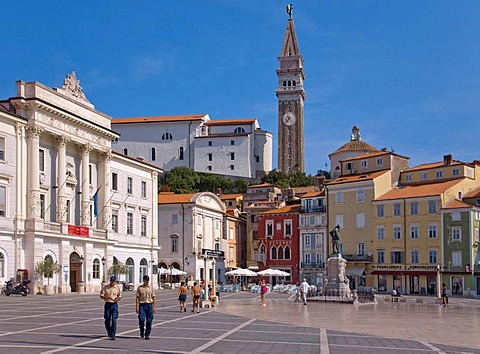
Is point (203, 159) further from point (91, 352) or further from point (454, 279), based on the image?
point (91, 352)

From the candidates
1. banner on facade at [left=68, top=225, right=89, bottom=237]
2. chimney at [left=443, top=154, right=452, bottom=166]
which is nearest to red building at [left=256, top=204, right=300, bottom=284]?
chimney at [left=443, top=154, right=452, bottom=166]

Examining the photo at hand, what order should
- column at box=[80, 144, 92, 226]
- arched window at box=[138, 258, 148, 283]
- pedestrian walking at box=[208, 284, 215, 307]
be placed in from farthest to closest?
arched window at box=[138, 258, 148, 283] < column at box=[80, 144, 92, 226] < pedestrian walking at box=[208, 284, 215, 307]

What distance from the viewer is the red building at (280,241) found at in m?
92.8

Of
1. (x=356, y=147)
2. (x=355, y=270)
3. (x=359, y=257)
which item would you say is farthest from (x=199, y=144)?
(x=355, y=270)

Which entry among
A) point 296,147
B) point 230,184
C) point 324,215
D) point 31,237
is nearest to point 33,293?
point 31,237

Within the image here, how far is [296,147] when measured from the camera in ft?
574

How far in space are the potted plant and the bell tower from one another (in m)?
119

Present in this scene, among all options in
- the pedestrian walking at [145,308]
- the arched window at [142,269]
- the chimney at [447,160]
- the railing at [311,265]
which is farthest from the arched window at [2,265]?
the chimney at [447,160]

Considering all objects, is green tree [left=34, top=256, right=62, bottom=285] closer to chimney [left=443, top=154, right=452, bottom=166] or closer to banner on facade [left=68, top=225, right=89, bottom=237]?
banner on facade [left=68, top=225, right=89, bottom=237]

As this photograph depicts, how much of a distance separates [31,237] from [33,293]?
4.05m

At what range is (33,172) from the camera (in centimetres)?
5575

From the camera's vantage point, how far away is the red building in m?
92.8

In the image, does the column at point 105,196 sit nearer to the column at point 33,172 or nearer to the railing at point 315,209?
the column at point 33,172

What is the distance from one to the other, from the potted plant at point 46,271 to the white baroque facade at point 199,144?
99991mm
